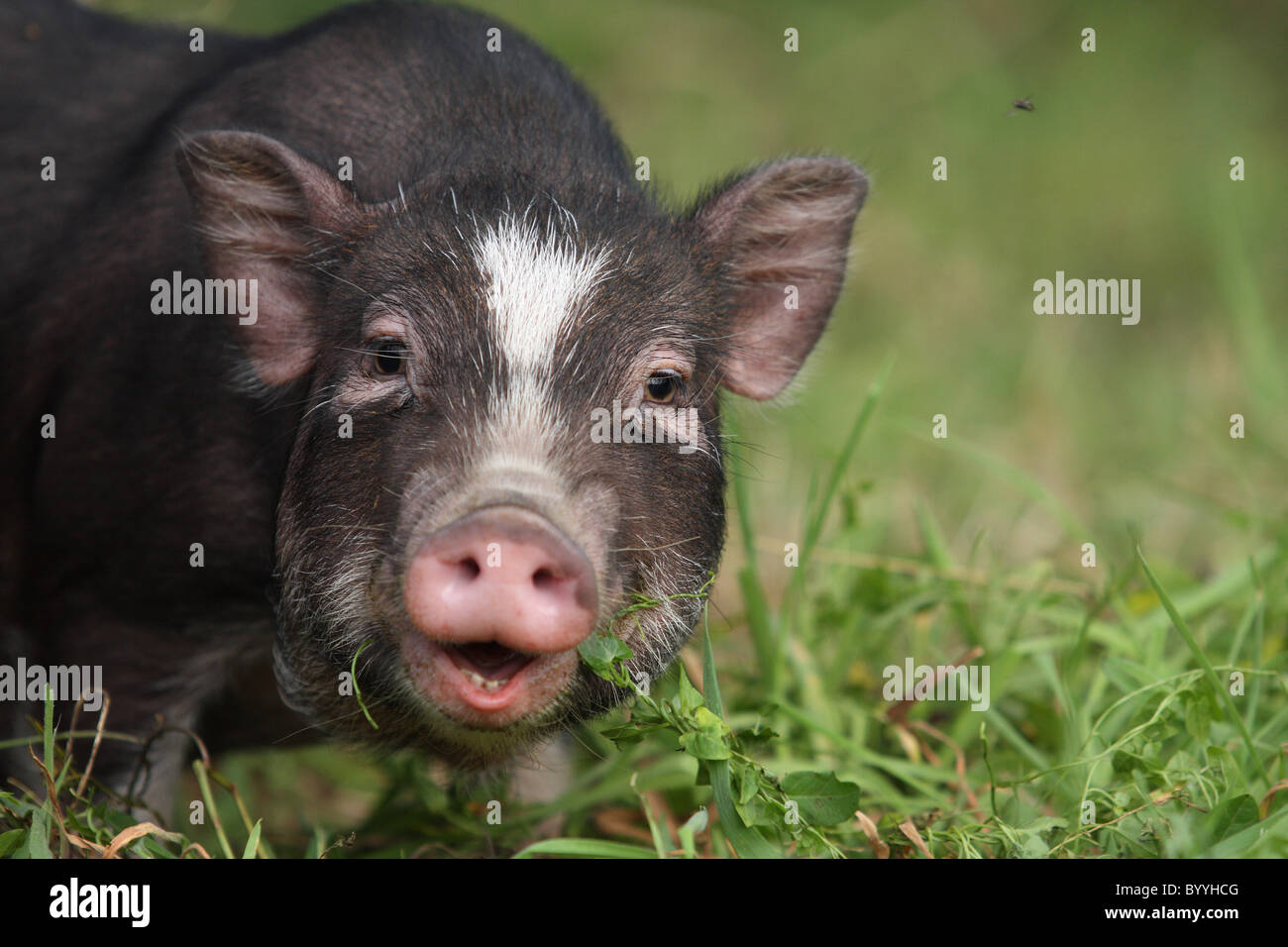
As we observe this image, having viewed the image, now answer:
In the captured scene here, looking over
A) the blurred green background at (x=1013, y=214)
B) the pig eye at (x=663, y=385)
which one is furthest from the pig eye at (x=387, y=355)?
the blurred green background at (x=1013, y=214)

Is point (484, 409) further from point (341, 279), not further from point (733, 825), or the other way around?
point (733, 825)

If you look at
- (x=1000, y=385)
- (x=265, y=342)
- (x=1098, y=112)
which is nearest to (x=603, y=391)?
(x=265, y=342)

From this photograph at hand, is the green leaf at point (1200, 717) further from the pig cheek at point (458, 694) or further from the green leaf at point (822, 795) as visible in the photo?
the pig cheek at point (458, 694)

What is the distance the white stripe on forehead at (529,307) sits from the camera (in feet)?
10.1

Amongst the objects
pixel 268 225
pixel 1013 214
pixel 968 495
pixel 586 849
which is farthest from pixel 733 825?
pixel 1013 214

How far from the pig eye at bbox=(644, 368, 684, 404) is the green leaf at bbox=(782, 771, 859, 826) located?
2.94ft

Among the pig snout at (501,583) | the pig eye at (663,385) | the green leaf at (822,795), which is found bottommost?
the green leaf at (822,795)

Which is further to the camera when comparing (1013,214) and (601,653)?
(1013,214)

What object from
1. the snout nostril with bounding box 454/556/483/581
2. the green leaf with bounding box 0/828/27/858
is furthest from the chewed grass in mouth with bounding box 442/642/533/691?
the green leaf with bounding box 0/828/27/858

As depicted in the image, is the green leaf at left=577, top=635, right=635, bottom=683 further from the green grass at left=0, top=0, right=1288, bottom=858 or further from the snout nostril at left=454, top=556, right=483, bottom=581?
the snout nostril at left=454, top=556, right=483, bottom=581

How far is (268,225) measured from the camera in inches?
146

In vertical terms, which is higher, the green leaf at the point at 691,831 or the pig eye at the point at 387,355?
the pig eye at the point at 387,355

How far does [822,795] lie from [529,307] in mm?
1228

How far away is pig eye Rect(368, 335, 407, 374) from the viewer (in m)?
3.30
